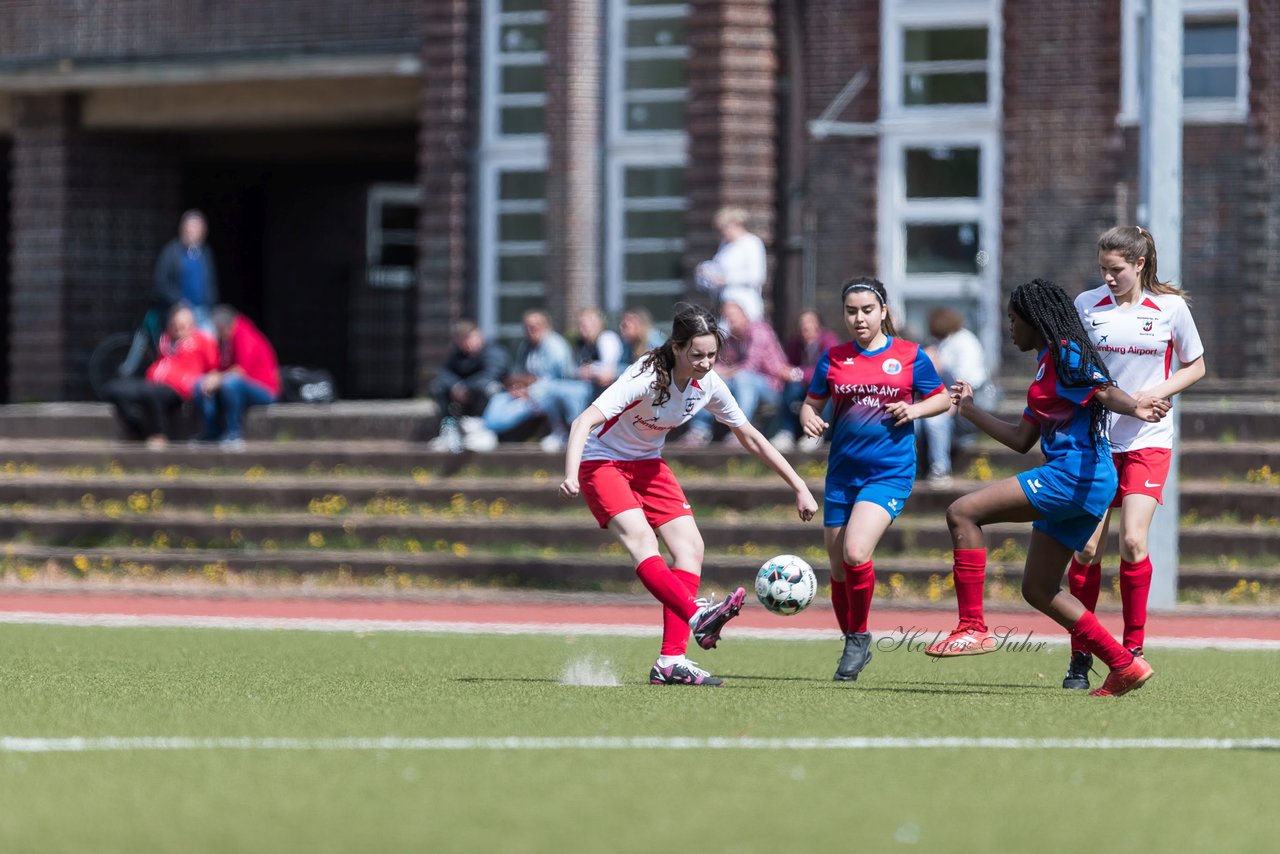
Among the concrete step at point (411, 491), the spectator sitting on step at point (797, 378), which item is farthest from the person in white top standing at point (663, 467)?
the spectator sitting on step at point (797, 378)

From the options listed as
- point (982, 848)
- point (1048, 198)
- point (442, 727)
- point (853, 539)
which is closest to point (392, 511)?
point (1048, 198)

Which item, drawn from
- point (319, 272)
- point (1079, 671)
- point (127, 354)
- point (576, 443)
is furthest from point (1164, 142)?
point (319, 272)

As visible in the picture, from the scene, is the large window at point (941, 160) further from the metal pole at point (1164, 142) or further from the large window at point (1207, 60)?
the metal pole at point (1164, 142)

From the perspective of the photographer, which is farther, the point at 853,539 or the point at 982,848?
the point at 853,539

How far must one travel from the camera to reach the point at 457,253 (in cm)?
2412

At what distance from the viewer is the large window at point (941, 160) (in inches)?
883

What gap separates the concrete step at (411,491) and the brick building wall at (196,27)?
6.51 meters

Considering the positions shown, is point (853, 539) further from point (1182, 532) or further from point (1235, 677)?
point (1182, 532)

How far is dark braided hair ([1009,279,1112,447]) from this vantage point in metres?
9.31

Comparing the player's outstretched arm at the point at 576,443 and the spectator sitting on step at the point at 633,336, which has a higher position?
the spectator sitting on step at the point at 633,336

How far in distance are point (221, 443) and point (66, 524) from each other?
1750 millimetres

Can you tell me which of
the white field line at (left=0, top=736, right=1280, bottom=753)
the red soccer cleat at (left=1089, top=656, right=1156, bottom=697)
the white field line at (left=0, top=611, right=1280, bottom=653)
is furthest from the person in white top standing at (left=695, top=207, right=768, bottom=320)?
the white field line at (left=0, top=736, right=1280, bottom=753)

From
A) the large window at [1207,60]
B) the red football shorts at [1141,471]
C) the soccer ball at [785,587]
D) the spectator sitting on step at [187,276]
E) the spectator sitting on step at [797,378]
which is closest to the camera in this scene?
the red football shorts at [1141,471]

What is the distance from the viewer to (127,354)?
2450 cm
